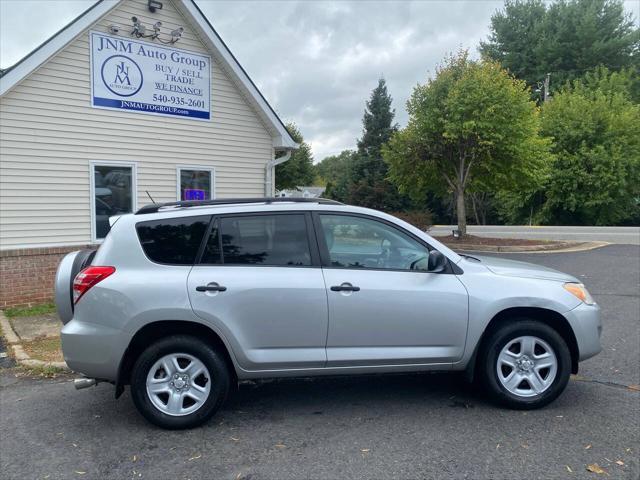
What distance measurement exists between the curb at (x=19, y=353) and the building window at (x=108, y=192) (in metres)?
2.44

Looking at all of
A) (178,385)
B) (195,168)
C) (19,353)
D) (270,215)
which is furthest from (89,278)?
(195,168)

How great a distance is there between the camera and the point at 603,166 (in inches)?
894

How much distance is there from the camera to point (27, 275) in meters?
8.26

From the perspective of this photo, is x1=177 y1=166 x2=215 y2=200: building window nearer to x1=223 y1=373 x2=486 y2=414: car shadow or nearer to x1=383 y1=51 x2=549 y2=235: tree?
x1=223 y1=373 x2=486 y2=414: car shadow

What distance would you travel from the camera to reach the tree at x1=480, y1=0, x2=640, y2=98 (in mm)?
33719

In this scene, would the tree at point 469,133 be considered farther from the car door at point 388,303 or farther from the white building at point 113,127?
the car door at point 388,303

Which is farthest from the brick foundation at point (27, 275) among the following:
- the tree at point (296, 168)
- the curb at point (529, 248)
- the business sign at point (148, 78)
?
the tree at point (296, 168)

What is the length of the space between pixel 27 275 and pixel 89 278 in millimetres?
5317

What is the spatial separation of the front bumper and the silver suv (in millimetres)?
11

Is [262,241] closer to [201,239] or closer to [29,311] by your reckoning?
[201,239]

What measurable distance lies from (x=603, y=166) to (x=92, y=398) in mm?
23486

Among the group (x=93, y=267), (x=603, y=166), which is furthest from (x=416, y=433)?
(x=603, y=166)

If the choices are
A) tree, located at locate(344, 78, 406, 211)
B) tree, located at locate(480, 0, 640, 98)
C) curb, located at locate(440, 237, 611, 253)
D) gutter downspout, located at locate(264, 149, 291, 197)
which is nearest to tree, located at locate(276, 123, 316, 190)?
tree, located at locate(344, 78, 406, 211)

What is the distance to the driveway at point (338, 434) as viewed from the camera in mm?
3330
